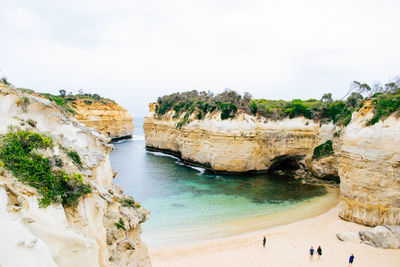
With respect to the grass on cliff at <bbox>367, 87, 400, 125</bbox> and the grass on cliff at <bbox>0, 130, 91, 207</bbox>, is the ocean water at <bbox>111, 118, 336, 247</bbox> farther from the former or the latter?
the grass on cliff at <bbox>0, 130, 91, 207</bbox>

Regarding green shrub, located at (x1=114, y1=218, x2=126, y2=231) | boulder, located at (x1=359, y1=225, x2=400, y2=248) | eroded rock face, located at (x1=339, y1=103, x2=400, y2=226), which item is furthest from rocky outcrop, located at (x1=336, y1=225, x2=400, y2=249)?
green shrub, located at (x1=114, y1=218, x2=126, y2=231)

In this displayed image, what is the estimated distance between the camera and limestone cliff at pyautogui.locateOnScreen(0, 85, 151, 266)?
10.8 feet

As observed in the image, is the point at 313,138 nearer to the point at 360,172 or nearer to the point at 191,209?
the point at 360,172

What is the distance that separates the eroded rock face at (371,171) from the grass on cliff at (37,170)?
14594 millimetres

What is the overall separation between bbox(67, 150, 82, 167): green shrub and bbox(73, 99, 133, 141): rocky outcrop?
132 ft

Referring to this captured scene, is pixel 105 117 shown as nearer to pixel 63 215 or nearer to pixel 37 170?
pixel 37 170

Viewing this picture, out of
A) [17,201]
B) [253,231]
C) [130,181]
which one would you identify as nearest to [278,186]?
[253,231]

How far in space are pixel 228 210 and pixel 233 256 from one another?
5.67 meters

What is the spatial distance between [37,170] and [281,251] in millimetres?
11810

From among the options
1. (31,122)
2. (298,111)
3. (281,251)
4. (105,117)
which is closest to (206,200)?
(281,251)

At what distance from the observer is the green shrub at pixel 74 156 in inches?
228

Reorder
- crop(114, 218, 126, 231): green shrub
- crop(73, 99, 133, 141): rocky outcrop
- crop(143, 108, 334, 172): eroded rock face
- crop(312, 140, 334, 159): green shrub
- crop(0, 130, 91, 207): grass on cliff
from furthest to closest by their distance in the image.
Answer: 1. crop(73, 99, 133, 141): rocky outcrop
2. crop(143, 108, 334, 172): eroded rock face
3. crop(312, 140, 334, 159): green shrub
4. crop(114, 218, 126, 231): green shrub
5. crop(0, 130, 91, 207): grass on cliff

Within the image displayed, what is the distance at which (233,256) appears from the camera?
37.7ft

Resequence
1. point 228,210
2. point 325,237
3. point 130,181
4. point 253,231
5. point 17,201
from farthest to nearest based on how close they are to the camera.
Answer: point 130,181, point 228,210, point 253,231, point 325,237, point 17,201
